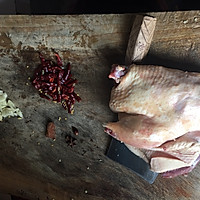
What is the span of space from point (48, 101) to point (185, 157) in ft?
2.83

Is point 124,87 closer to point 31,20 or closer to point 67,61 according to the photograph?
point 67,61

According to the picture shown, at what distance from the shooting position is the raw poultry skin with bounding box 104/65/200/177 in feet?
5.16

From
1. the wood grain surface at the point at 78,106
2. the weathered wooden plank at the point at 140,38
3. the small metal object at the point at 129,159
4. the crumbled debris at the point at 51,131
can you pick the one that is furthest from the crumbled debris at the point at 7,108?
the weathered wooden plank at the point at 140,38

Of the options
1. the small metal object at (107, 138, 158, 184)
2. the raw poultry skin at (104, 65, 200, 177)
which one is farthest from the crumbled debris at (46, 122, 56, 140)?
the raw poultry skin at (104, 65, 200, 177)

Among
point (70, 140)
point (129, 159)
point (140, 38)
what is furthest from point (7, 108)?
point (140, 38)

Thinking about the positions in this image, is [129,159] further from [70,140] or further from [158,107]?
[158,107]

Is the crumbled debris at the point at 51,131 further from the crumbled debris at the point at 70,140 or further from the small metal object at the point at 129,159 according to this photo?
the small metal object at the point at 129,159

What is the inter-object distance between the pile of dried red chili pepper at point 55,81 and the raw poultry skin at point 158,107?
0.32 metres

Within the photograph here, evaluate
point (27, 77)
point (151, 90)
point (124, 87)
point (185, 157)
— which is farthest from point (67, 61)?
point (185, 157)

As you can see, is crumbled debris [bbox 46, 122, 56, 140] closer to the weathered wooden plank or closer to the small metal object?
the small metal object

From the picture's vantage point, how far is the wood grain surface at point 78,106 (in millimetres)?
1738

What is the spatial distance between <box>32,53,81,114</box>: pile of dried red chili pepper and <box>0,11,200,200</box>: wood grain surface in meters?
0.05

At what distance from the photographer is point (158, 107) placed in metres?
1.61

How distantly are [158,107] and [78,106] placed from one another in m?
0.56
